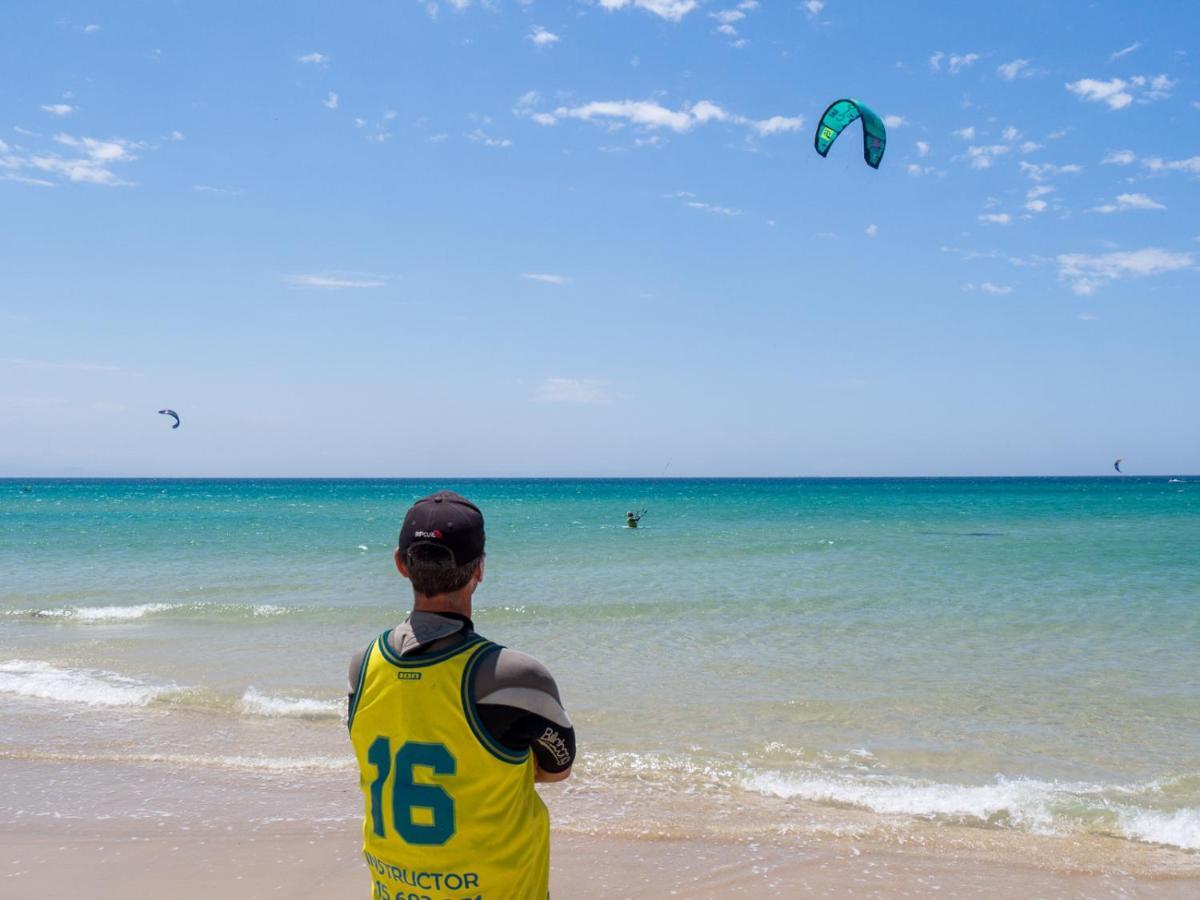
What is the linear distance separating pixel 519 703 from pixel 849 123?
12414 mm

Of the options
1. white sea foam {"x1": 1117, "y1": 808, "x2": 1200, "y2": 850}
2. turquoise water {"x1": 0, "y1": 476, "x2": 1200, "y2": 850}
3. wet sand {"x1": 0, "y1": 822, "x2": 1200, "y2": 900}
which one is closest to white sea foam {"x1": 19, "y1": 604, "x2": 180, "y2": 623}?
turquoise water {"x1": 0, "y1": 476, "x2": 1200, "y2": 850}

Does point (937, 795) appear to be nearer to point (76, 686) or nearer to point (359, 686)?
point (359, 686)

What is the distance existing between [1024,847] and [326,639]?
30.4 ft

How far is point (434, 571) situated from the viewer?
7.48 ft

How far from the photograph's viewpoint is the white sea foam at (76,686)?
9273 mm

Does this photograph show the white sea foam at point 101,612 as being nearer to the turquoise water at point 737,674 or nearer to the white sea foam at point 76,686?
the turquoise water at point 737,674

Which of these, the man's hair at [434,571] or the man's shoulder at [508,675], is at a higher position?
the man's hair at [434,571]

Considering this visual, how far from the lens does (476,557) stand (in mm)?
2354

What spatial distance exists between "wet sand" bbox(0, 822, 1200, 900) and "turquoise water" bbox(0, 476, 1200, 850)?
0.57 metres

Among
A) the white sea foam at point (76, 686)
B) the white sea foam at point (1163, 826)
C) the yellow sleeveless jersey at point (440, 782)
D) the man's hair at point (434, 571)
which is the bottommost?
the white sea foam at point (76, 686)

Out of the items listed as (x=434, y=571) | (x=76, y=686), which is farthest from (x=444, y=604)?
(x=76, y=686)

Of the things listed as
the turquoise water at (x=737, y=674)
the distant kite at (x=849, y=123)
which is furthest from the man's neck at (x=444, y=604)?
the distant kite at (x=849, y=123)

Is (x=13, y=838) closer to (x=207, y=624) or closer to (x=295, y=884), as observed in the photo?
(x=295, y=884)

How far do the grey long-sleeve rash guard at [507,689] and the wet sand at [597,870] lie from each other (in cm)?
311
